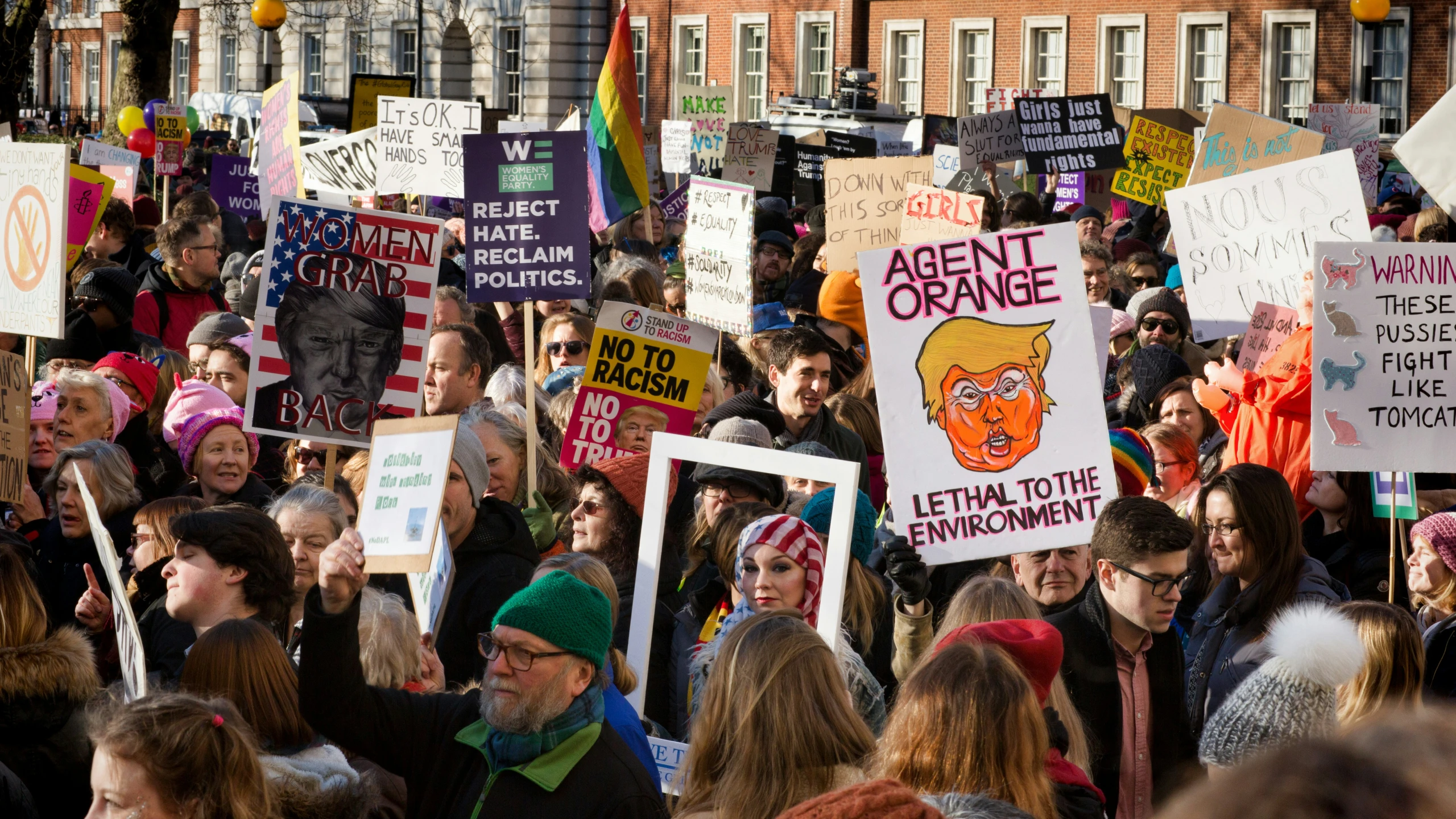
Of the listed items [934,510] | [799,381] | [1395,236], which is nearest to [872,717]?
[934,510]

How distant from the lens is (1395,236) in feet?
38.6

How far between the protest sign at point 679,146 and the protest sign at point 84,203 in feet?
30.1

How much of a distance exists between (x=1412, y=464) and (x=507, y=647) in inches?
126

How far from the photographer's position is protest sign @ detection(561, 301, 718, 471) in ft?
19.7

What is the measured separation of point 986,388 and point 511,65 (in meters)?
43.1

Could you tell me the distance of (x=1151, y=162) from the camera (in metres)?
13.3

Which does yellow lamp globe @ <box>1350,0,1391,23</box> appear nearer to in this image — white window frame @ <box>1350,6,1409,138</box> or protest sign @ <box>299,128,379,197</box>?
white window frame @ <box>1350,6,1409,138</box>

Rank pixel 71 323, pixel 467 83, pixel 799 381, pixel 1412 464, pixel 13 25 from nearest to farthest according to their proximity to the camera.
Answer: pixel 1412 464, pixel 799 381, pixel 71 323, pixel 13 25, pixel 467 83

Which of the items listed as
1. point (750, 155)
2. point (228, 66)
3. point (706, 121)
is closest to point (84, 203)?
point (750, 155)

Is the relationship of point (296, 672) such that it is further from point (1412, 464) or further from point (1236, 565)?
point (1412, 464)

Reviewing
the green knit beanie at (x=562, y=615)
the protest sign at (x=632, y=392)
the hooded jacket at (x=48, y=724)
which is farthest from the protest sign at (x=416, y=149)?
the green knit beanie at (x=562, y=615)

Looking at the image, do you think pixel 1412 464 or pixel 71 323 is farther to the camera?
pixel 71 323

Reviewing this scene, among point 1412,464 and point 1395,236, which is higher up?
point 1395,236

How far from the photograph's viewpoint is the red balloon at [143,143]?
832 inches
